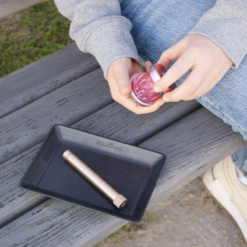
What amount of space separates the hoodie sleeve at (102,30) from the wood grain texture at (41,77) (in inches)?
7.4

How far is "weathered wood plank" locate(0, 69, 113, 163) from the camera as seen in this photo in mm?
874

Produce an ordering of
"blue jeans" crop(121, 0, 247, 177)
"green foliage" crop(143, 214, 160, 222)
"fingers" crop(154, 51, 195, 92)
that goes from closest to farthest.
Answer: "fingers" crop(154, 51, 195, 92)
"blue jeans" crop(121, 0, 247, 177)
"green foliage" crop(143, 214, 160, 222)

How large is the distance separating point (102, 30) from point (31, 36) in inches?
46.6

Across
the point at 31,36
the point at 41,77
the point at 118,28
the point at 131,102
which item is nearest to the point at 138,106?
the point at 131,102

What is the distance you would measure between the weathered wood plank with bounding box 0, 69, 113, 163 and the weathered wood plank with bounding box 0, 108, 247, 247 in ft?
0.76

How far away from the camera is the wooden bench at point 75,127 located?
703 mm

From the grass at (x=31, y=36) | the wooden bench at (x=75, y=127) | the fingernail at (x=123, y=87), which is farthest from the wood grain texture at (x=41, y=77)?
the grass at (x=31, y=36)

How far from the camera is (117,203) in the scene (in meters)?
0.69

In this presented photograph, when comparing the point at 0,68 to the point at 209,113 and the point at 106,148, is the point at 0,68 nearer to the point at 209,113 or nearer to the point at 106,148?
the point at 106,148

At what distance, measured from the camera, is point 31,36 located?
1.82m

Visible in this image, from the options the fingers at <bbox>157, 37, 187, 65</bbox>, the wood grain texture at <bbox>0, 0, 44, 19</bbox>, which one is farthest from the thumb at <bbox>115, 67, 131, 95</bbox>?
the wood grain texture at <bbox>0, 0, 44, 19</bbox>

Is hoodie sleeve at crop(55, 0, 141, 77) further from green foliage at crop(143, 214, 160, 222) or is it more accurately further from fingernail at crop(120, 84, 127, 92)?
green foliage at crop(143, 214, 160, 222)

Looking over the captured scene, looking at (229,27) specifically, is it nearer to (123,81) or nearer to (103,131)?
(123,81)

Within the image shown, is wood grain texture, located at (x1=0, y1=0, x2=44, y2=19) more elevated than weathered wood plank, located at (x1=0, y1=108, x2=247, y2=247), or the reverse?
wood grain texture, located at (x1=0, y1=0, x2=44, y2=19)
